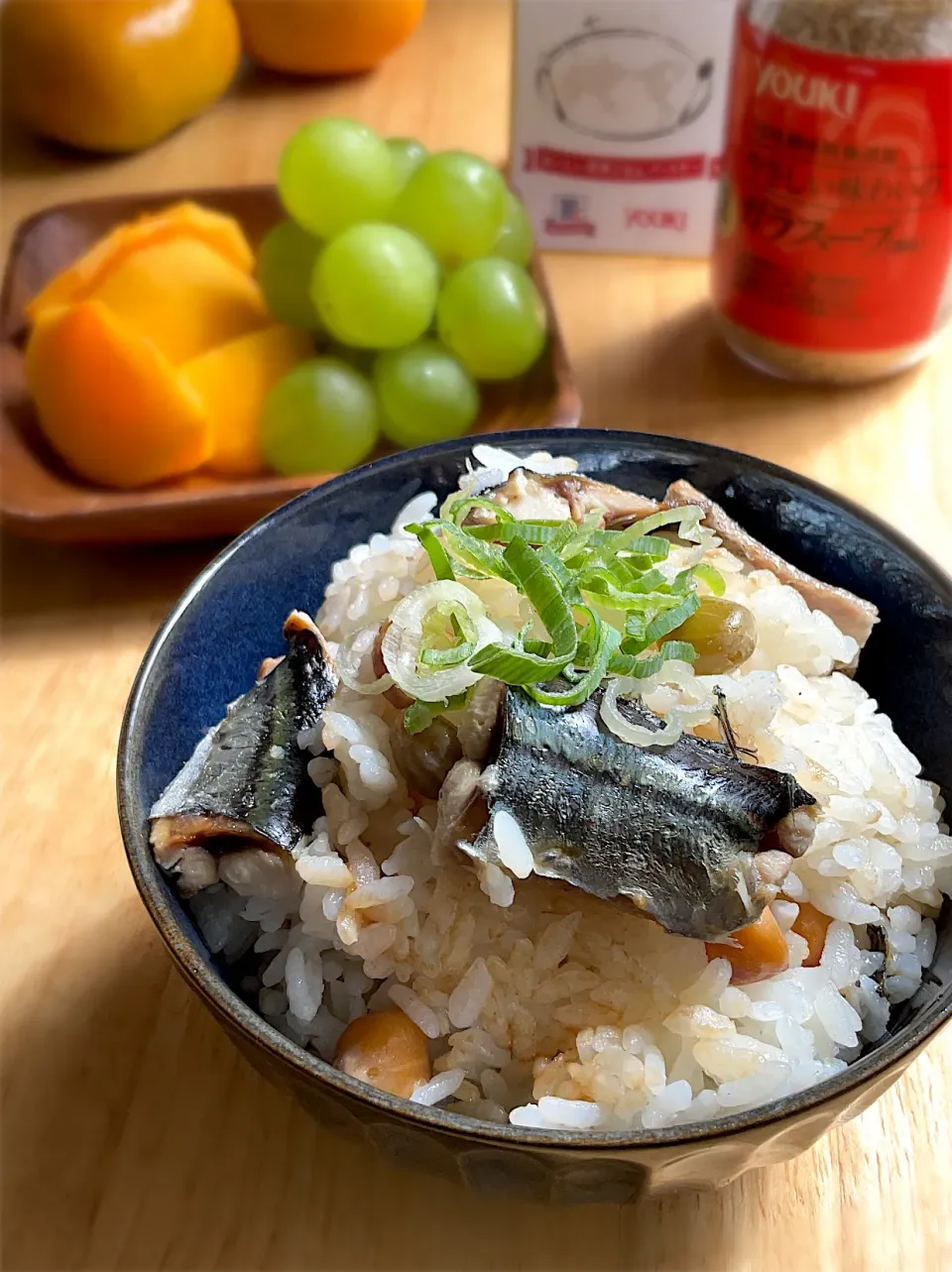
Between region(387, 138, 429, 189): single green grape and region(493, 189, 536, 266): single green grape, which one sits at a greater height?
region(387, 138, 429, 189): single green grape

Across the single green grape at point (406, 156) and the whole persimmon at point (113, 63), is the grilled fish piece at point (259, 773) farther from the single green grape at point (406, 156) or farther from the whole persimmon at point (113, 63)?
the whole persimmon at point (113, 63)

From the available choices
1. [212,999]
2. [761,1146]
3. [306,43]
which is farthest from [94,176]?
[761,1146]

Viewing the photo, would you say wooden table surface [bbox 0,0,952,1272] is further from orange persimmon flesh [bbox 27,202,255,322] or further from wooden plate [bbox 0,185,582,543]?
orange persimmon flesh [bbox 27,202,255,322]

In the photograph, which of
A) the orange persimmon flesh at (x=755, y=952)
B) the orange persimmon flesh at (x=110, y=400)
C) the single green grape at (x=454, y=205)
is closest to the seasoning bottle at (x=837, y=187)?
the single green grape at (x=454, y=205)

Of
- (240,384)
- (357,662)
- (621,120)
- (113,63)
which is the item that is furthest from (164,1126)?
(113,63)

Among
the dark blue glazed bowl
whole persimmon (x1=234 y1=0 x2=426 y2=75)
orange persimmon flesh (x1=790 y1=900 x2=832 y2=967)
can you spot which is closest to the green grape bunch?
the dark blue glazed bowl

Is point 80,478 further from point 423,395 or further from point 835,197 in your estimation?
point 835,197

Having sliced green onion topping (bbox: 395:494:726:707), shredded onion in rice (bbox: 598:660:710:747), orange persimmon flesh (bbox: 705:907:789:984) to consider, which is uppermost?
sliced green onion topping (bbox: 395:494:726:707)

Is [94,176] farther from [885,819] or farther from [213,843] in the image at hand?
[885,819]
